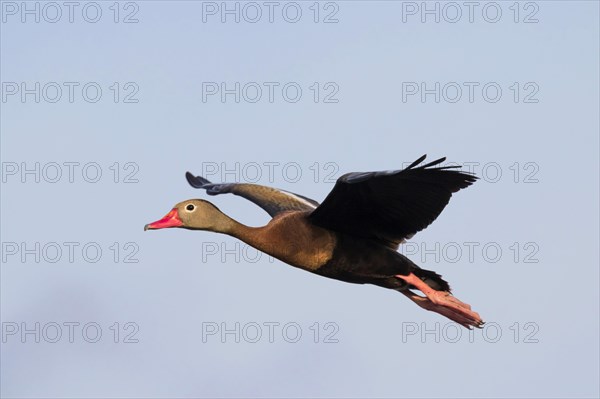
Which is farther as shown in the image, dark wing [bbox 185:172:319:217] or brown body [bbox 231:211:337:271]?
dark wing [bbox 185:172:319:217]

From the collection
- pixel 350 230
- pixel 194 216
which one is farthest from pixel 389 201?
pixel 194 216

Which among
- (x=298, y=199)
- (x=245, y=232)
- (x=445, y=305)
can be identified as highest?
(x=298, y=199)

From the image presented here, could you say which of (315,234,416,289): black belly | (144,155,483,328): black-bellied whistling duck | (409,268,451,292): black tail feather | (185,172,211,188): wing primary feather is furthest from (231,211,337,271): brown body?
(185,172,211,188): wing primary feather

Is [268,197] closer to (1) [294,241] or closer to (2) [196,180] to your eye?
(2) [196,180]

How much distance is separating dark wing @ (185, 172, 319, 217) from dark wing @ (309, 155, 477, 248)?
1855 millimetres

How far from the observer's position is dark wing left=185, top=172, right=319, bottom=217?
17453 mm

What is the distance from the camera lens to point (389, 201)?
15.0 meters

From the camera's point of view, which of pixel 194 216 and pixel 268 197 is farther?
pixel 268 197

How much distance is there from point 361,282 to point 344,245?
47cm

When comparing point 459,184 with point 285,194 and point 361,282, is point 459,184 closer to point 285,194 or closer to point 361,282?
point 361,282

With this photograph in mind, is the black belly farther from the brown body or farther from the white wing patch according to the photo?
the white wing patch

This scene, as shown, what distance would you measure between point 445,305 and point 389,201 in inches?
64.1

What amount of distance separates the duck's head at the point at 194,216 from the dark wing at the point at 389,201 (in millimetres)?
1046

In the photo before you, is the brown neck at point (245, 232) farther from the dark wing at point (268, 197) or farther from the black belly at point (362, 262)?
the dark wing at point (268, 197)
